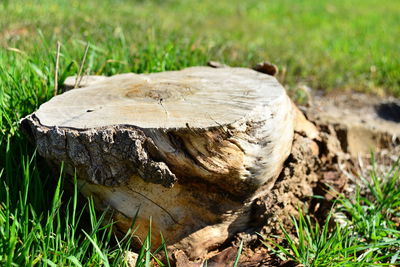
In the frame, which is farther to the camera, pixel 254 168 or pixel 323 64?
pixel 323 64

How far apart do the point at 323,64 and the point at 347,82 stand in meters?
0.53

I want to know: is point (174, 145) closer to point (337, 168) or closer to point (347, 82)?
point (337, 168)

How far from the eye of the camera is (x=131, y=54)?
375 cm

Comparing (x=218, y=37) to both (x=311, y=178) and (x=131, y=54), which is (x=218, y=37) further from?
(x=311, y=178)

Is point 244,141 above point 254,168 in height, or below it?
above

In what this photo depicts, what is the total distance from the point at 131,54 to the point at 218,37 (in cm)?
248

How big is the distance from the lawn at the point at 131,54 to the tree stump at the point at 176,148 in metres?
0.18

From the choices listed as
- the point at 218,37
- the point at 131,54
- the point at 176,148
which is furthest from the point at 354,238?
the point at 218,37

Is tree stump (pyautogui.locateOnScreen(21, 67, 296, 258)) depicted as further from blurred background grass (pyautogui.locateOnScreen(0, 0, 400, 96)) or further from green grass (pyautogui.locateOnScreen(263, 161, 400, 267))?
blurred background grass (pyautogui.locateOnScreen(0, 0, 400, 96))

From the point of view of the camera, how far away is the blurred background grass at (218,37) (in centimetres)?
354

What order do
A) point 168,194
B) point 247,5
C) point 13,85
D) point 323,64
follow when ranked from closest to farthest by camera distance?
point 168,194, point 13,85, point 323,64, point 247,5

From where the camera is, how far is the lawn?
6.54 ft

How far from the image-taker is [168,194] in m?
2.19

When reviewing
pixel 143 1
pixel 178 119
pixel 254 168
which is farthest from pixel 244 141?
pixel 143 1
